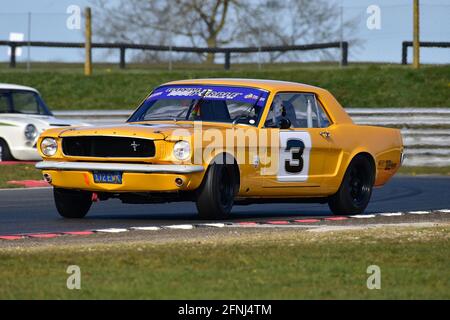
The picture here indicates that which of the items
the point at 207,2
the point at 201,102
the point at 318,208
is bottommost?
the point at 318,208

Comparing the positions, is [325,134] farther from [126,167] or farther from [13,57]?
[13,57]

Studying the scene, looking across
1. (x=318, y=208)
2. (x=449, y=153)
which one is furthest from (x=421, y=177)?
(x=318, y=208)

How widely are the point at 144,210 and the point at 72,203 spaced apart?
1784 mm

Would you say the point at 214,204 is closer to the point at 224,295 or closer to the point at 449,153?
the point at 224,295

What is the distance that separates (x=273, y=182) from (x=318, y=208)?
2608 mm

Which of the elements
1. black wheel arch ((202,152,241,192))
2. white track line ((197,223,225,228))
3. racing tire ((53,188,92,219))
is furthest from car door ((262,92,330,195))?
racing tire ((53,188,92,219))

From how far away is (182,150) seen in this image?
38.7 ft

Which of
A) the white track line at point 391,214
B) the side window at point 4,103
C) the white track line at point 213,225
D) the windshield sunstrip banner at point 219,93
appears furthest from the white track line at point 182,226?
the side window at point 4,103

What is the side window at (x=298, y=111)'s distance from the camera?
13.1 m

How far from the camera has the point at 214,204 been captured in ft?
39.5

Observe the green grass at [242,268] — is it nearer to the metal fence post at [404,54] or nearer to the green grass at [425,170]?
the green grass at [425,170]

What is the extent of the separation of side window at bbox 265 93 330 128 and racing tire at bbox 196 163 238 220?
90cm

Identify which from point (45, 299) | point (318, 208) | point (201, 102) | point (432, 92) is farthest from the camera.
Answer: point (432, 92)
